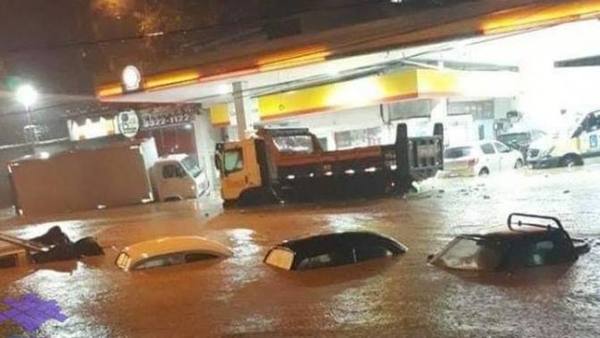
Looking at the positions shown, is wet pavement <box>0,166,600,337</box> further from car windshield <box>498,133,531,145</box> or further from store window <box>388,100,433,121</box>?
car windshield <box>498,133,531,145</box>

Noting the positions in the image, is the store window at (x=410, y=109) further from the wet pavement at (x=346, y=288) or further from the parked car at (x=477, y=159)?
the wet pavement at (x=346, y=288)

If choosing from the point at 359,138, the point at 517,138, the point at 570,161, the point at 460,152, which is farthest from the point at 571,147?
the point at 359,138

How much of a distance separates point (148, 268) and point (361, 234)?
4.65 m

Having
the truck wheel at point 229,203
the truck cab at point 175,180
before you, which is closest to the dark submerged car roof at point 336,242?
the truck wheel at point 229,203

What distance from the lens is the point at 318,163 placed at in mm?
22688

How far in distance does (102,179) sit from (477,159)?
17268 millimetres

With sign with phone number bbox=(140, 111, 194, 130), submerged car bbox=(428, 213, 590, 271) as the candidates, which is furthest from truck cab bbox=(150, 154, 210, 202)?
submerged car bbox=(428, 213, 590, 271)

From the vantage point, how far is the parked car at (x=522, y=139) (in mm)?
30391

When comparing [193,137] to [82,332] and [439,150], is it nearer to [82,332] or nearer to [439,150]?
[439,150]

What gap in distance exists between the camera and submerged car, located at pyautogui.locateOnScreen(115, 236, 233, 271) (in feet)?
48.7

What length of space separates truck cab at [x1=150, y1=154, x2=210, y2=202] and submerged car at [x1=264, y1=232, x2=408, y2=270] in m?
19.7

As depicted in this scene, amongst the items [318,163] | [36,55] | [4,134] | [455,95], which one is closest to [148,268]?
[318,163]

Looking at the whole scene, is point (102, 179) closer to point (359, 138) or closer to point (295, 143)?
point (359, 138)

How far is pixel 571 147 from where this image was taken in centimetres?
2709
